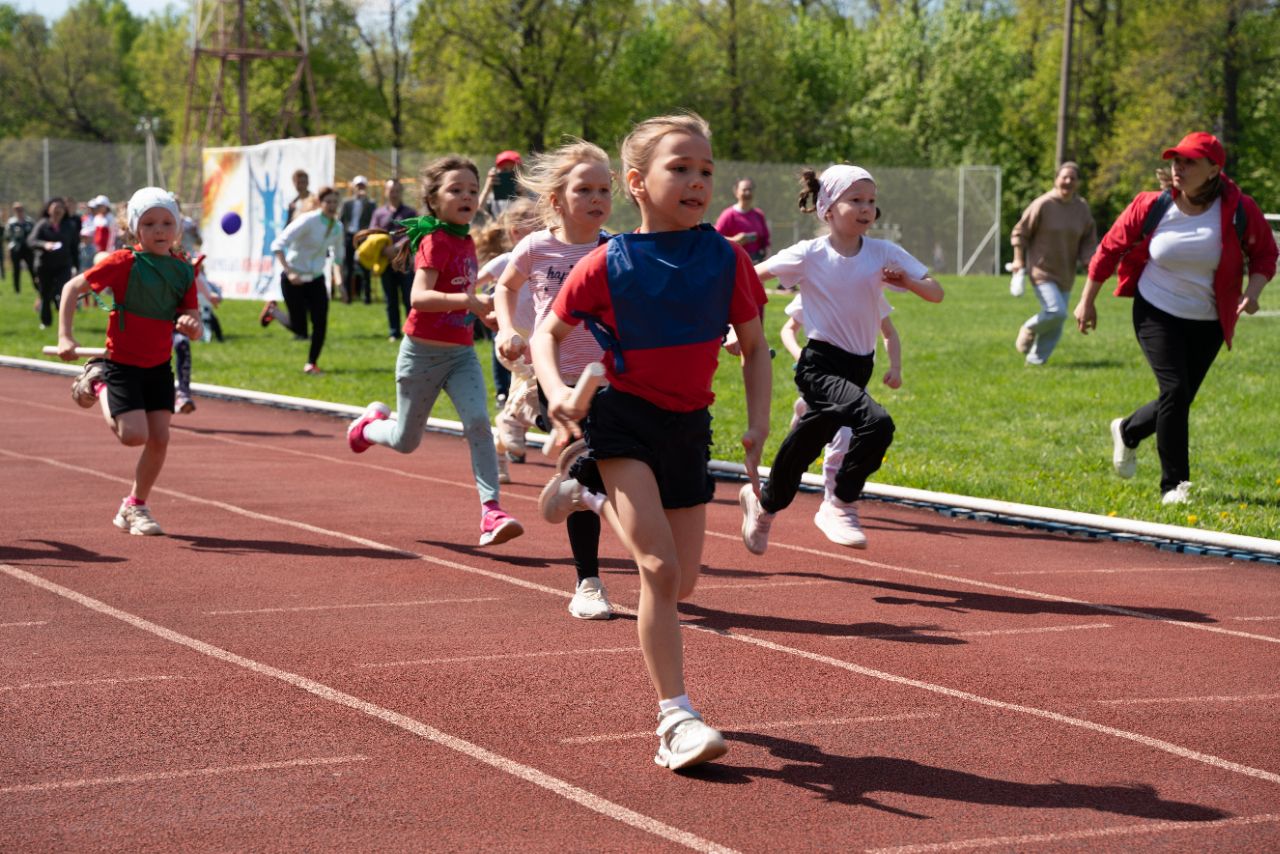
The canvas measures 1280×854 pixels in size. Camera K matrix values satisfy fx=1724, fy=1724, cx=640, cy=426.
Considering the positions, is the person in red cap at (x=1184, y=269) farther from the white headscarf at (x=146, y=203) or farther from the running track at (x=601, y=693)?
the white headscarf at (x=146, y=203)

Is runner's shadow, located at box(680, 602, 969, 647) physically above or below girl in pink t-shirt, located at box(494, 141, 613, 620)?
below

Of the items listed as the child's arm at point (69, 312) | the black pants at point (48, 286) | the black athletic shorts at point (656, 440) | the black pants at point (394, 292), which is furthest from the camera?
the black pants at point (48, 286)

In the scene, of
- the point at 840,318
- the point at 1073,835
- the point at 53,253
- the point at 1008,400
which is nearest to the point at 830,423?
the point at 840,318

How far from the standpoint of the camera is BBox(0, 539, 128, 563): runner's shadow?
8000 mm

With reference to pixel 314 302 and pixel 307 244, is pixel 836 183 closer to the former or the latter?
pixel 314 302

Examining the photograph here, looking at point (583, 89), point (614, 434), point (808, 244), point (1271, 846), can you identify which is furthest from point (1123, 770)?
point (583, 89)

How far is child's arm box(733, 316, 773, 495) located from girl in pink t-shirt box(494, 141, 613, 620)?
60.5 inches

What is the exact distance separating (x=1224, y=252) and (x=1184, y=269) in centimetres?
23

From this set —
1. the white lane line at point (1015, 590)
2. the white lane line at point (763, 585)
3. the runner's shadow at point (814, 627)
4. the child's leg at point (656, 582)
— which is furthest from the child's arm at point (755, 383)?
the white lane line at point (1015, 590)

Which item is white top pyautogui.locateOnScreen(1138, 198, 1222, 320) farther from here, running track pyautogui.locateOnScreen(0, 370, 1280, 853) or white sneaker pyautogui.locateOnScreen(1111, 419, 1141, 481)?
running track pyautogui.locateOnScreen(0, 370, 1280, 853)

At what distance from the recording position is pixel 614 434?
493 centimetres

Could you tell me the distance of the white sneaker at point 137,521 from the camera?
8.76 meters

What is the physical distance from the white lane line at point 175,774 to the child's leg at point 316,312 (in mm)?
13885

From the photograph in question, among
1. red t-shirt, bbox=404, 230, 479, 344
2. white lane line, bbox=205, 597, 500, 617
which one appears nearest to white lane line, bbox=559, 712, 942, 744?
white lane line, bbox=205, 597, 500, 617
